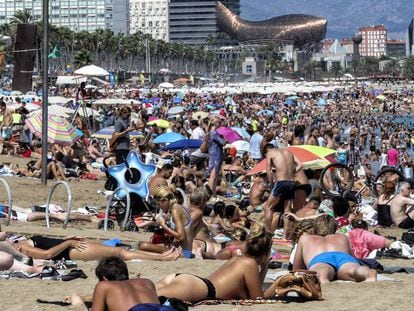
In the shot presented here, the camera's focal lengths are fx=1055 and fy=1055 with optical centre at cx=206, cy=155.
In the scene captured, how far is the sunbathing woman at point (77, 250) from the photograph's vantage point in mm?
8766

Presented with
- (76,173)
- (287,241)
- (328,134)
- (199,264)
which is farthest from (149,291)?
(328,134)

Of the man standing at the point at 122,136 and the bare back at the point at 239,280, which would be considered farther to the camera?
Result: the man standing at the point at 122,136

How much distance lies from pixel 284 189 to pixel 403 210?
1834 millimetres

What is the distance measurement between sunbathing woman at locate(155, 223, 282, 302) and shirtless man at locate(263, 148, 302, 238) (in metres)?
4.49

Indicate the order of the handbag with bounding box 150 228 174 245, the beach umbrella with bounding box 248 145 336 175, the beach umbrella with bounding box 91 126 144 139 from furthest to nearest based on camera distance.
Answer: the beach umbrella with bounding box 91 126 144 139 < the beach umbrella with bounding box 248 145 336 175 < the handbag with bounding box 150 228 174 245

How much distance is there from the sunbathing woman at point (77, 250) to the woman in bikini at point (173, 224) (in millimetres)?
185

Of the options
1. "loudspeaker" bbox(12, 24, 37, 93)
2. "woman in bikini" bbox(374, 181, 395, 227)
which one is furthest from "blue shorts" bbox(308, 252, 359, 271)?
"loudspeaker" bbox(12, 24, 37, 93)

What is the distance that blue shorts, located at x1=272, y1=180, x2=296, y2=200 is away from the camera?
460 inches

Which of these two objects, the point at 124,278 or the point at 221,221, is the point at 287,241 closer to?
the point at 221,221

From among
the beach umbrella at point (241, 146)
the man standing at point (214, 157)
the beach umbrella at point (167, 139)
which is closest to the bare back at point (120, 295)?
the man standing at point (214, 157)

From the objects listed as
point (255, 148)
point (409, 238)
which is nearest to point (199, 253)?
point (409, 238)

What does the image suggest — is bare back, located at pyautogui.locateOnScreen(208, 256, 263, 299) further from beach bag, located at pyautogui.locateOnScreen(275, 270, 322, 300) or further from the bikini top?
the bikini top

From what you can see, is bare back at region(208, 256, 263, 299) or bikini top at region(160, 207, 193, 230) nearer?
bare back at region(208, 256, 263, 299)

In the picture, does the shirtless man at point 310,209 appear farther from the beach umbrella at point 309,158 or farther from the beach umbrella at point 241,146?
the beach umbrella at point 241,146
